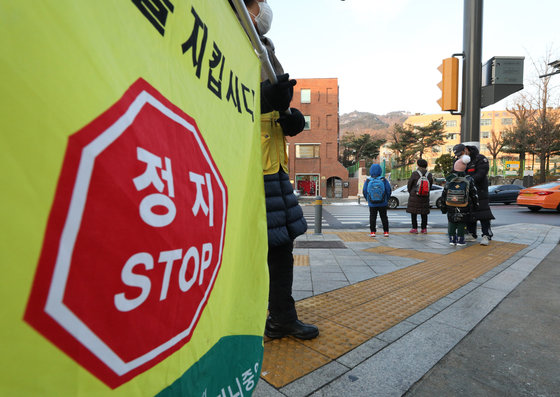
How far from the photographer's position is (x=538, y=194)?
12.0m

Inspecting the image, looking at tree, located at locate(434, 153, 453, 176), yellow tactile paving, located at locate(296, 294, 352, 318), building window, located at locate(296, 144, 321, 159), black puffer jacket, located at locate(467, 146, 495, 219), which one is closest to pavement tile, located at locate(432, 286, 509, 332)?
yellow tactile paving, located at locate(296, 294, 352, 318)

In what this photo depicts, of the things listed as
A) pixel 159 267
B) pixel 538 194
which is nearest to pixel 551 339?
pixel 159 267

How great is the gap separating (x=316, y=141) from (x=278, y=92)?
29.7m

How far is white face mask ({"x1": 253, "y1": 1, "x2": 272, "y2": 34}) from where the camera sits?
1.53 meters

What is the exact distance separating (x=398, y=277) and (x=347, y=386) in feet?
7.45

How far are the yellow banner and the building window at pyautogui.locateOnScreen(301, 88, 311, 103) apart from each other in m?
31.2

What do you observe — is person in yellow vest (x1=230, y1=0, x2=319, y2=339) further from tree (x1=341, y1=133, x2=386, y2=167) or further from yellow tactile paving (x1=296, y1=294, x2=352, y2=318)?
tree (x1=341, y1=133, x2=386, y2=167)

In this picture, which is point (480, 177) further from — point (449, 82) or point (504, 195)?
point (504, 195)

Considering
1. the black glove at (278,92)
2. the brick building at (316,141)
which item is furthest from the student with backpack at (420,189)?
the brick building at (316,141)

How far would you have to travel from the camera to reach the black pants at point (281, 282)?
6.43 ft

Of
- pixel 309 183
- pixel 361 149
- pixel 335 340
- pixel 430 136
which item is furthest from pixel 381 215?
pixel 430 136

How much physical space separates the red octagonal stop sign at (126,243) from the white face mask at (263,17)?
1062 mm

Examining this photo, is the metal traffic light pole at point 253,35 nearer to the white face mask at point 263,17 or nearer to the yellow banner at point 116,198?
the yellow banner at point 116,198

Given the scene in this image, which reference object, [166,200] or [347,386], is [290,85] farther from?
[347,386]
